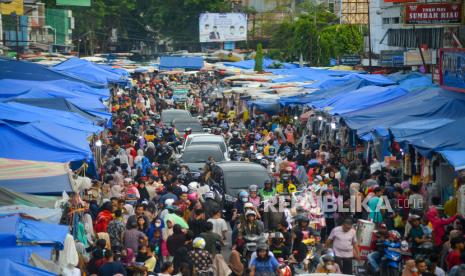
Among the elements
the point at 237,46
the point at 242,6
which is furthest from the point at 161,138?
the point at 242,6

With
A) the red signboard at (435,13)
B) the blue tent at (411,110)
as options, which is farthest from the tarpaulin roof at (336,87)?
the blue tent at (411,110)

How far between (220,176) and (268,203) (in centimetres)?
345

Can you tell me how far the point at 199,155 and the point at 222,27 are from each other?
7109cm

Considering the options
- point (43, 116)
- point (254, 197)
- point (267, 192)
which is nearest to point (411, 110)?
point (267, 192)

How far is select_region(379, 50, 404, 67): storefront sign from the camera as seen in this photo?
43406 millimetres

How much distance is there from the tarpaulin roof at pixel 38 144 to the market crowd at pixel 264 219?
2.66ft

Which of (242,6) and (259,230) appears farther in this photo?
(242,6)

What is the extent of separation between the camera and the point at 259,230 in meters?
16.5

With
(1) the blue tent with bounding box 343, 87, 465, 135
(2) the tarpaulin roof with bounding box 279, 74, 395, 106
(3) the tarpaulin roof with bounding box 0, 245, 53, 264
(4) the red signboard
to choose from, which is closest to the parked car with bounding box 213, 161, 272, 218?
(1) the blue tent with bounding box 343, 87, 465, 135

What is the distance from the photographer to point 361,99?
98.5 ft

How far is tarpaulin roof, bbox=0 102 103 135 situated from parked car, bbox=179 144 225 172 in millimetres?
3613

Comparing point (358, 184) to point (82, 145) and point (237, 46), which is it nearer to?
point (82, 145)

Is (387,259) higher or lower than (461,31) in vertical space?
lower

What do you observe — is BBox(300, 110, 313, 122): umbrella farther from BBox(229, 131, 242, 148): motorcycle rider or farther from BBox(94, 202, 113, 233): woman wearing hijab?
BBox(94, 202, 113, 233): woman wearing hijab
